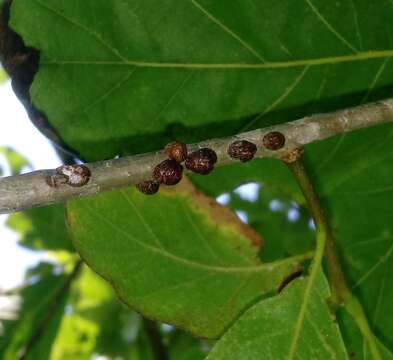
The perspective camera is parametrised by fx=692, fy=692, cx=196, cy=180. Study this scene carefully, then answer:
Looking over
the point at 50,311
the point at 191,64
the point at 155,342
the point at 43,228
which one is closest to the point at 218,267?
the point at 191,64

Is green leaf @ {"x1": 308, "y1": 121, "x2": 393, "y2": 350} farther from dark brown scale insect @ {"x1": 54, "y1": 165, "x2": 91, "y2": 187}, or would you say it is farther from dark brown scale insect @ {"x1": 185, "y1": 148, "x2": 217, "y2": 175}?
dark brown scale insect @ {"x1": 54, "y1": 165, "x2": 91, "y2": 187}

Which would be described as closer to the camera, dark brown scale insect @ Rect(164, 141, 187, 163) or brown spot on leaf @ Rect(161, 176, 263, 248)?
dark brown scale insect @ Rect(164, 141, 187, 163)

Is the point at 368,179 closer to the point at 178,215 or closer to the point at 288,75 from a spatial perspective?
the point at 288,75

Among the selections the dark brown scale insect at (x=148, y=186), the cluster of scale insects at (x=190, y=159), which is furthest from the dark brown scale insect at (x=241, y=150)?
the dark brown scale insect at (x=148, y=186)

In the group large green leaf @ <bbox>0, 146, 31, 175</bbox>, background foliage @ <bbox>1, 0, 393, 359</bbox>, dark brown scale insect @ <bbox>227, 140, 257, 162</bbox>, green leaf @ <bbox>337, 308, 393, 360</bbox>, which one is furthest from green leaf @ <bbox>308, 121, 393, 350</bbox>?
large green leaf @ <bbox>0, 146, 31, 175</bbox>

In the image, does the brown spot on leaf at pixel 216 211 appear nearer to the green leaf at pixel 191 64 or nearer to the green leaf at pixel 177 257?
the green leaf at pixel 177 257

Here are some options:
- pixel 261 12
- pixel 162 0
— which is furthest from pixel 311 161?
pixel 162 0

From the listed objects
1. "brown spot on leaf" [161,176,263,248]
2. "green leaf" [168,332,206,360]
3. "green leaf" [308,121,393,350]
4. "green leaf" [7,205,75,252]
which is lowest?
"brown spot on leaf" [161,176,263,248]
